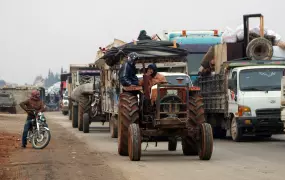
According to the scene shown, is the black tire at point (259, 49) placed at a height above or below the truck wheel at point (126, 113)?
above

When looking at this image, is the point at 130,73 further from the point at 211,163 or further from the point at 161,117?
the point at 211,163

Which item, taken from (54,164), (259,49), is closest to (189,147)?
(54,164)

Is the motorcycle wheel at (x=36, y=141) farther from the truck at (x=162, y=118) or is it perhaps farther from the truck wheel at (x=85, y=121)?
the truck wheel at (x=85, y=121)

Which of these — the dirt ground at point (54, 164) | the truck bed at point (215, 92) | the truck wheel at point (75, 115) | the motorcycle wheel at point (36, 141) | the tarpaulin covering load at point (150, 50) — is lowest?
the dirt ground at point (54, 164)

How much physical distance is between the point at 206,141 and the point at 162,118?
106cm

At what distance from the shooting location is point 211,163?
52.7 feet

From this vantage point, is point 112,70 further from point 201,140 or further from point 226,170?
point 226,170

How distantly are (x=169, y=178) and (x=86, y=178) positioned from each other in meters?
1.40

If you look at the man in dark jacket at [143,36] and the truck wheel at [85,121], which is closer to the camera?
the man in dark jacket at [143,36]

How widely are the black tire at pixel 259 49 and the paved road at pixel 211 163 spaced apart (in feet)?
13.7

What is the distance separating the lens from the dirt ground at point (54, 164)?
44.2ft

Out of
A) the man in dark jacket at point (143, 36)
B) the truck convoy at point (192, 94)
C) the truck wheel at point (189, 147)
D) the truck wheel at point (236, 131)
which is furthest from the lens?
the man in dark jacket at point (143, 36)

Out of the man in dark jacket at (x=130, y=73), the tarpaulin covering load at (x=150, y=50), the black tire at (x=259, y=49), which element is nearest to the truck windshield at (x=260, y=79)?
the black tire at (x=259, y=49)

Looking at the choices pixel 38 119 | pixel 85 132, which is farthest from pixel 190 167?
pixel 85 132
